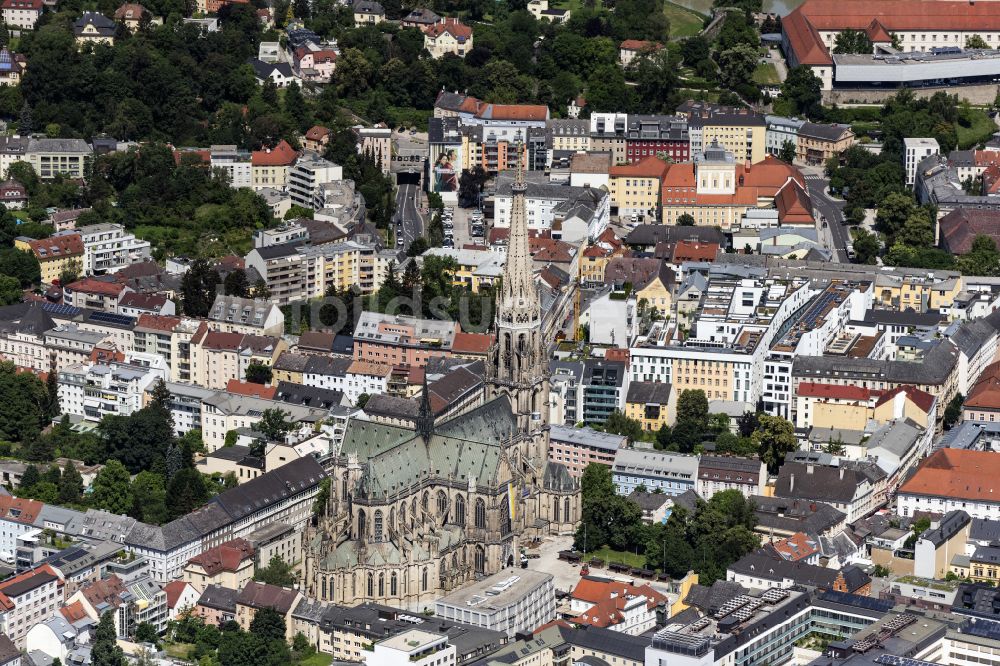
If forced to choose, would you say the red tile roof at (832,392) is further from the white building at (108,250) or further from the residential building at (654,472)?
the white building at (108,250)

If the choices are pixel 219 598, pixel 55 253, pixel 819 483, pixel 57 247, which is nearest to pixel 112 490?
pixel 219 598

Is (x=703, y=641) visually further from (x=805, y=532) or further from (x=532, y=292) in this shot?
(x=532, y=292)

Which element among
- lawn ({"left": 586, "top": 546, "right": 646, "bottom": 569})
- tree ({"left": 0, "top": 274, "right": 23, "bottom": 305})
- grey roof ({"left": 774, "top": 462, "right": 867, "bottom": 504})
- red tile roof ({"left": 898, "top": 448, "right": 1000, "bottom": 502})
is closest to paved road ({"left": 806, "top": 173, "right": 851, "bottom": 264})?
red tile roof ({"left": 898, "top": 448, "right": 1000, "bottom": 502})

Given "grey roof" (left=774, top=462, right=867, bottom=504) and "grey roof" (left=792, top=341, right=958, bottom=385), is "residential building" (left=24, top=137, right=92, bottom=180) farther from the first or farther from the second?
"grey roof" (left=774, top=462, right=867, bottom=504)

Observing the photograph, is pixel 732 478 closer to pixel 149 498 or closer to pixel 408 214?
pixel 149 498

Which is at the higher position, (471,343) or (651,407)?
(471,343)

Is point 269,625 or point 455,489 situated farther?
point 455,489

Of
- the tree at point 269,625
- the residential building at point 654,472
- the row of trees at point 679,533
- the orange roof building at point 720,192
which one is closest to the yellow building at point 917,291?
the orange roof building at point 720,192
